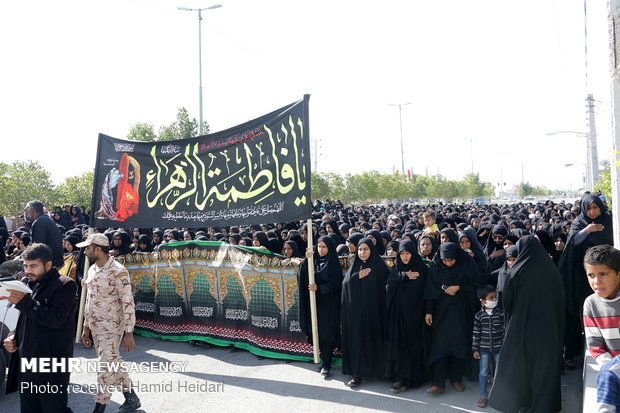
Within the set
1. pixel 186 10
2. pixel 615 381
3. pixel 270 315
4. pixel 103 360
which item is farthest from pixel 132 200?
pixel 186 10

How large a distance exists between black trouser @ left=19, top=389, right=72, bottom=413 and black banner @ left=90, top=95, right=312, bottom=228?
263cm

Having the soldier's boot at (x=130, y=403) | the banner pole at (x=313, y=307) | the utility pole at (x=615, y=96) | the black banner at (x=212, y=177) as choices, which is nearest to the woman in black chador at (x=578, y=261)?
the utility pole at (x=615, y=96)

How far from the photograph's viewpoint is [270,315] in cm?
595

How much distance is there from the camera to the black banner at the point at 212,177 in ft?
17.9

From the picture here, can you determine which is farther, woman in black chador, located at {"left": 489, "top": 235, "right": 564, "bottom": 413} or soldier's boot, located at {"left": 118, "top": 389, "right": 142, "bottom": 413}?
soldier's boot, located at {"left": 118, "top": 389, "right": 142, "bottom": 413}

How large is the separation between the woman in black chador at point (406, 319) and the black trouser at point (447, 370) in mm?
225

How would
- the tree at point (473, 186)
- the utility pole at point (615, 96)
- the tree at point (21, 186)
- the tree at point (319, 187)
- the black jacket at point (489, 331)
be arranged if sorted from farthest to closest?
the tree at point (473, 186)
the tree at point (319, 187)
the tree at point (21, 186)
the black jacket at point (489, 331)
the utility pole at point (615, 96)

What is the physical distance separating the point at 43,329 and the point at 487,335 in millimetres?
3633

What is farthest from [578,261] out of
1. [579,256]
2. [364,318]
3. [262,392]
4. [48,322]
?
[48,322]

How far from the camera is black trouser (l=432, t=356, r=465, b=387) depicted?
15.2 ft

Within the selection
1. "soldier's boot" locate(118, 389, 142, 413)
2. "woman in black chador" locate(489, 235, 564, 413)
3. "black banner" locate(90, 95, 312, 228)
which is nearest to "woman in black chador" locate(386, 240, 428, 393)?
"woman in black chador" locate(489, 235, 564, 413)

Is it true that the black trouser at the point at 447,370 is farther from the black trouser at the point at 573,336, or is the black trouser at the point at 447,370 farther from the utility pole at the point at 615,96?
the utility pole at the point at 615,96

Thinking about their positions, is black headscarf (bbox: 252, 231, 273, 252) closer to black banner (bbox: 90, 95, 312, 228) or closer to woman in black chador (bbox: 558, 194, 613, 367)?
black banner (bbox: 90, 95, 312, 228)

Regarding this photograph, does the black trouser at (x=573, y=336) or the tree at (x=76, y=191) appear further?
the tree at (x=76, y=191)
